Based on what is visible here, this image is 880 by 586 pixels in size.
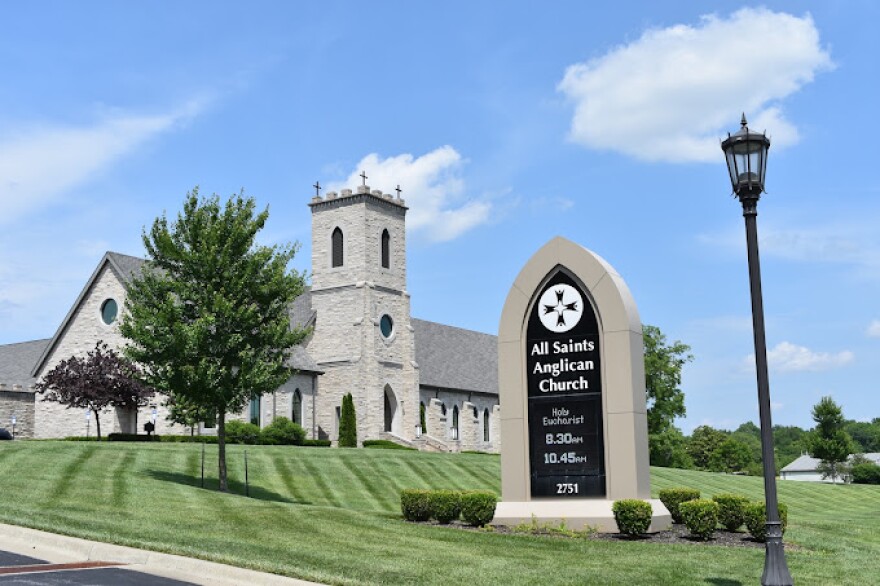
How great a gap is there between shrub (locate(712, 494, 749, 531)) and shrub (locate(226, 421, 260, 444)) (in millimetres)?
33432

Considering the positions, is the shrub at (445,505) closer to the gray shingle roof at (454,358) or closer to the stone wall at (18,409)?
the stone wall at (18,409)

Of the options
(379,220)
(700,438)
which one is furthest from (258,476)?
(700,438)

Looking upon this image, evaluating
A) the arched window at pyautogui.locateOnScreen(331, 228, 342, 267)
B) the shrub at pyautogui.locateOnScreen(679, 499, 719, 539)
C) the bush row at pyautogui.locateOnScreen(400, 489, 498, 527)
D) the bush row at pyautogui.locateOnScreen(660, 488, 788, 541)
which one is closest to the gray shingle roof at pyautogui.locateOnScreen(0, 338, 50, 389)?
the arched window at pyautogui.locateOnScreen(331, 228, 342, 267)

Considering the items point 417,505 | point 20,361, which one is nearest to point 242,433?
point 20,361

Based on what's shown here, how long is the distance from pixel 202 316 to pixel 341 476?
11007 mm

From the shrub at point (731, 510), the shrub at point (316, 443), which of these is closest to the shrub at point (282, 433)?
the shrub at point (316, 443)

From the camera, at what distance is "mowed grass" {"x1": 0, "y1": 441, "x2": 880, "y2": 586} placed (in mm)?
14562

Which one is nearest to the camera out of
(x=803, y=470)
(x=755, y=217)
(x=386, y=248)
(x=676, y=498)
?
(x=755, y=217)

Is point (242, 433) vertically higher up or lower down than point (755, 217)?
lower down

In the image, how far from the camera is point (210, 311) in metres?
29.9

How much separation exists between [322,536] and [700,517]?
7362 mm

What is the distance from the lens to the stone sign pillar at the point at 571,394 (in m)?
20.4

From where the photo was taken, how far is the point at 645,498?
2056 centimetres

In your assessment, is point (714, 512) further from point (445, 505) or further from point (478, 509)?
point (445, 505)
